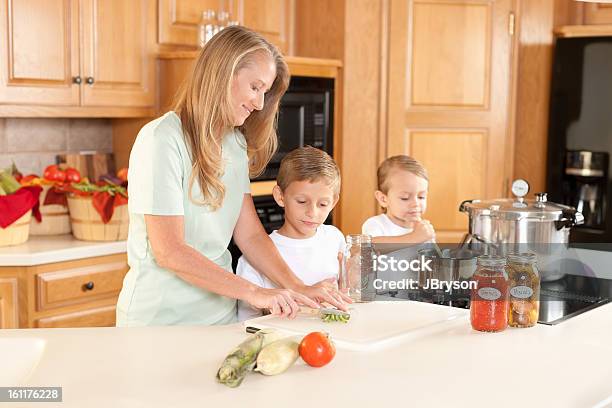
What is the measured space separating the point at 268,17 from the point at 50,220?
1.36 m

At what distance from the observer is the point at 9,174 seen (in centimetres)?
299

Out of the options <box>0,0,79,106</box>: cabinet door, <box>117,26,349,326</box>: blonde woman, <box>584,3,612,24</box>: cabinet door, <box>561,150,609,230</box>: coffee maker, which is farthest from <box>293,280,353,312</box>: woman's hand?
<box>584,3,612,24</box>: cabinet door

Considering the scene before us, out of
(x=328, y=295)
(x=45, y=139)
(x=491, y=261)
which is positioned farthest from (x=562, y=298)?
(x=45, y=139)

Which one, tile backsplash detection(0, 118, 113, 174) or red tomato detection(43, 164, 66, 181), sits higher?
tile backsplash detection(0, 118, 113, 174)

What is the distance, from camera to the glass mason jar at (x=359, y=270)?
6.32ft

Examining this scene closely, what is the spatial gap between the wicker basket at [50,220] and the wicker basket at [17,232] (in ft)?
0.45

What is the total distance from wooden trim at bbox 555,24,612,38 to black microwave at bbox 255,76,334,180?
1.09m

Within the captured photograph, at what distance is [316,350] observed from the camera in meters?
1.46

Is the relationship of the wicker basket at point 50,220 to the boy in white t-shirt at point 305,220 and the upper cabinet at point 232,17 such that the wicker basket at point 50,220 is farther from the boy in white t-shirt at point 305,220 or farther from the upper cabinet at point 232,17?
the boy in white t-shirt at point 305,220

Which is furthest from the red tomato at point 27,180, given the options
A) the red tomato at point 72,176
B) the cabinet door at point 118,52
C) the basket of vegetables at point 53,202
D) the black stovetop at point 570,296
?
the black stovetop at point 570,296

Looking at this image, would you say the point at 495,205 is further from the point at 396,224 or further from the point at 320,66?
the point at 320,66

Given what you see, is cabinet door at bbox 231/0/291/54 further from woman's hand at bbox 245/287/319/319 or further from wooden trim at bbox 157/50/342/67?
woman's hand at bbox 245/287/319/319

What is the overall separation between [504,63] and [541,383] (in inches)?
107

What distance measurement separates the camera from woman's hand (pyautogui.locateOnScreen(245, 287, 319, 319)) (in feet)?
5.75
